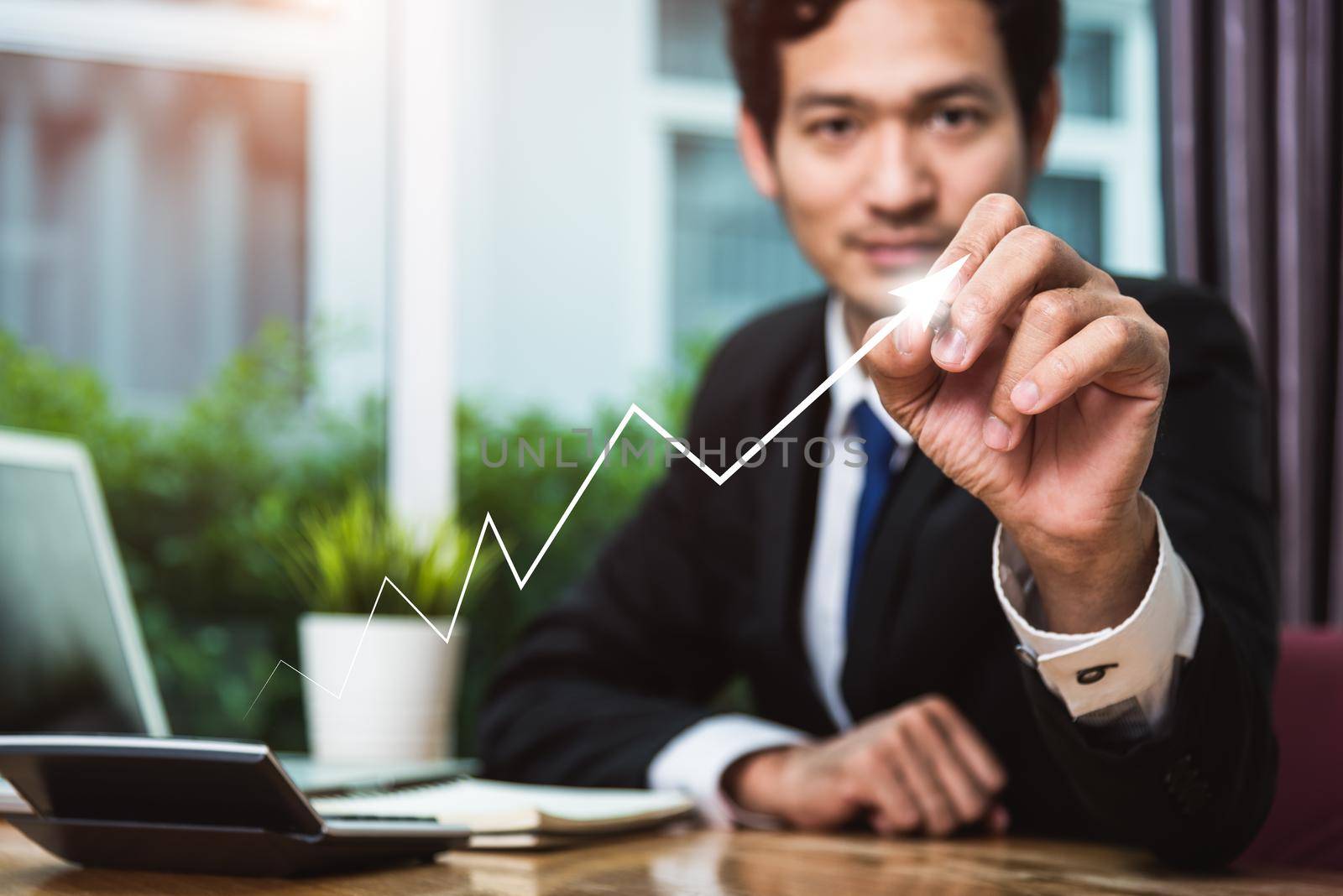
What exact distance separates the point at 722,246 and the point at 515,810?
216 cm

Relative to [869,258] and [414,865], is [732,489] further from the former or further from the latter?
[414,865]

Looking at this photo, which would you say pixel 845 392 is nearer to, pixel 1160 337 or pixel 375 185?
pixel 1160 337

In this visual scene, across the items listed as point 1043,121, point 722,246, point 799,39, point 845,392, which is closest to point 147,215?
point 722,246

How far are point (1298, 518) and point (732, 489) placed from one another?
3.47ft

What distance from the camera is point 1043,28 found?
1263 mm

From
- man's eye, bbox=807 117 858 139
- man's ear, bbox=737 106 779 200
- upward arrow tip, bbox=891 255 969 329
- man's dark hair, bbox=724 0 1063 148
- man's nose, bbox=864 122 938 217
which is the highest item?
man's dark hair, bbox=724 0 1063 148

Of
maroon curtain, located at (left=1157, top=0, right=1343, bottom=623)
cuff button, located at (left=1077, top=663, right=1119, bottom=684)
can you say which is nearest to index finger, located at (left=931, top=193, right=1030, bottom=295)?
cuff button, located at (left=1077, top=663, right=1119, bottom=684)

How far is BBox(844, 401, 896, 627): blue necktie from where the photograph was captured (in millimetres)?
1273

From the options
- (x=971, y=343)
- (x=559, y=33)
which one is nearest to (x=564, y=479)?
(x=559, y=33)

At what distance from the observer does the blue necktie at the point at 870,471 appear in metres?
1.27

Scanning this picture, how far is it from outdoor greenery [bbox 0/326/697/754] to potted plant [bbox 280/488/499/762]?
0.48m

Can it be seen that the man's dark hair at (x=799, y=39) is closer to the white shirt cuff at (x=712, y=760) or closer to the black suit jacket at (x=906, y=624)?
the black suit jacket at (x=906, y=624)

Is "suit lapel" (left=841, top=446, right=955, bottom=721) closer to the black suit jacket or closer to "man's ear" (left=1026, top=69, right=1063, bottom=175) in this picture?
the black suit jacket

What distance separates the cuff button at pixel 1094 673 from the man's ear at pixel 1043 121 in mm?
571
